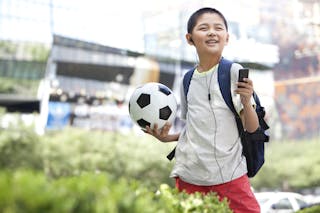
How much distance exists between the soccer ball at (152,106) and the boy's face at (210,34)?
9.1 inches

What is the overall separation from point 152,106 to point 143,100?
0.07 meters

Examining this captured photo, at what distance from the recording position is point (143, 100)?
2.49 m

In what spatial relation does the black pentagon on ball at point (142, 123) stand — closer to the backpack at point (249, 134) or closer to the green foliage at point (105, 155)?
the backpack at point (249, 134)

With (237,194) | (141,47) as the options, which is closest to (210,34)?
(237,194)

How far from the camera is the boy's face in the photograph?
2.35 meters

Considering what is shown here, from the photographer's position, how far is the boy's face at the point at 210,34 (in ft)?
7.72

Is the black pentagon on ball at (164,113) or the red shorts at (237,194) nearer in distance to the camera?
the red shorts at (237,194)

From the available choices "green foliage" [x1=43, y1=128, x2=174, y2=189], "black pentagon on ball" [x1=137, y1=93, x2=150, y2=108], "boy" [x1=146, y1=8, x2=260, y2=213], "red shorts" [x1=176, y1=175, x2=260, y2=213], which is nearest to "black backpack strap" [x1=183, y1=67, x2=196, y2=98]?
"boy" [x1=146, y1=8, x2=260, y2=213]

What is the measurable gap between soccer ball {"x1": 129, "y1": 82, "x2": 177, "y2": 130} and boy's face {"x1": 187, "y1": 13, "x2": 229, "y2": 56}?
0.23 m

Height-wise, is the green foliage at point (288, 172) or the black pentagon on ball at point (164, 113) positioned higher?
the black pentagon on ball at point (164, 113)

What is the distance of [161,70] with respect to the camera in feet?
76.3

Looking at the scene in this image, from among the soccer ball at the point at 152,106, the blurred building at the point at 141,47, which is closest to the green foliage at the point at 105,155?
the blurred building at the point at 141,47

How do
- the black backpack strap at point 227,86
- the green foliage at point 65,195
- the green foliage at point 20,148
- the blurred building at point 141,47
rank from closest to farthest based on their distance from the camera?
the green foliage at point 65,195
the black backpack strap at point 227,86
the green foliage at point 20,148
the blurred building at point 141,47

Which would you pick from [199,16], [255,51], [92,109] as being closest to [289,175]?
[255,51]
